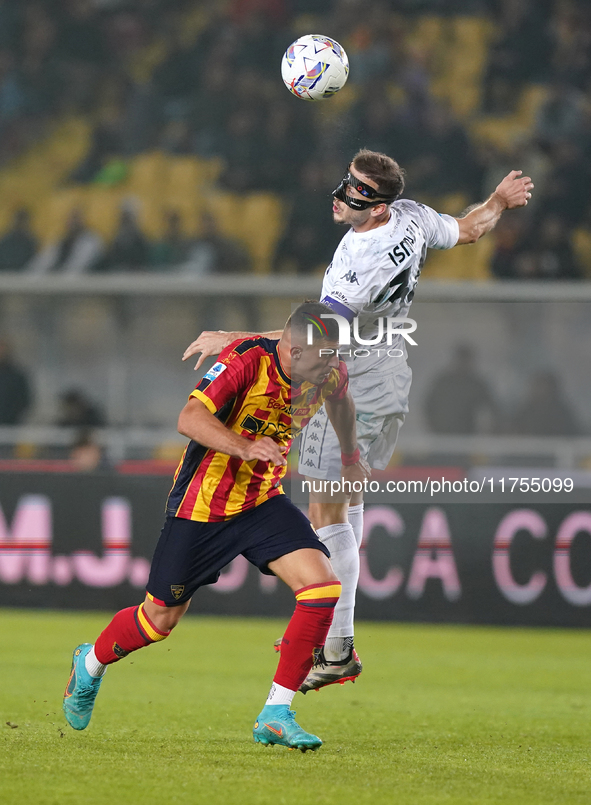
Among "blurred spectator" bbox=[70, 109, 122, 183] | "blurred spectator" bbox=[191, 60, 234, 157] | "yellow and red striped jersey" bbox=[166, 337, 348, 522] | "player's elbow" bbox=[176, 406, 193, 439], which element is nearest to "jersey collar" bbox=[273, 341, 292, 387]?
"yellow and red striped jersey" bbox=[166, 337, 348, 522]

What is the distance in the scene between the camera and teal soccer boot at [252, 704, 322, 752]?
15.0ft

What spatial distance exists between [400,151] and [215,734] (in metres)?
8.65

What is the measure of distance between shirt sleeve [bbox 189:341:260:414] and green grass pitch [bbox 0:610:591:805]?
4.38ft

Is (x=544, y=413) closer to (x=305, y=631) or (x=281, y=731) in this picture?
(x=305, y=631)

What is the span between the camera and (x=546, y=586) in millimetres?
9391

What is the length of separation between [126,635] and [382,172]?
2358 mm

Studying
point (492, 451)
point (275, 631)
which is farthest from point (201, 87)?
point (275, 631)

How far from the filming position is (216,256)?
12.6 meters

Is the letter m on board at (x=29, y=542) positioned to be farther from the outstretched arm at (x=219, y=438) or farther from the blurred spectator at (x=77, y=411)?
the outstretched arm at (x=219, y=438)

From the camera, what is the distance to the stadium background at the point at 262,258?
31.5 ft

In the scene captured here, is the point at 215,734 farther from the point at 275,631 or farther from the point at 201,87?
the point at 201,87

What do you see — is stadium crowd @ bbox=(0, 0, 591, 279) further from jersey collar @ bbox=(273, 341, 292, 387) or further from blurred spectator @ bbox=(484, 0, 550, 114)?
jersey collar @ bbox=(273, 341, 292, 387)

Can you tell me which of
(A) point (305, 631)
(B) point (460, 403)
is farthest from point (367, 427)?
(B) point (460, 403)

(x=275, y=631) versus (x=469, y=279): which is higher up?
(x=469, y=279)
